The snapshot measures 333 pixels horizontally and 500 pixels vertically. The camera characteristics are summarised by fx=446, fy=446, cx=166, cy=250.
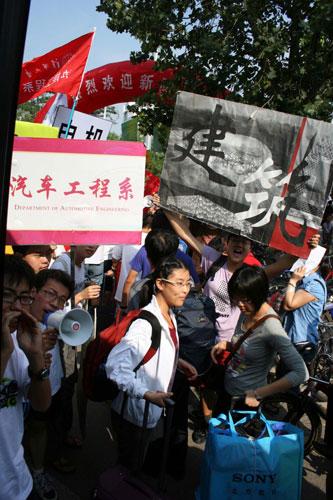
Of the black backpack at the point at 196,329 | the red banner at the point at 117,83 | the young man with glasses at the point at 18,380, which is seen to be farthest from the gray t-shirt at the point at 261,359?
the red banner at the point at 117,83

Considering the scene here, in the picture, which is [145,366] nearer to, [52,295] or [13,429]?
[52,295]

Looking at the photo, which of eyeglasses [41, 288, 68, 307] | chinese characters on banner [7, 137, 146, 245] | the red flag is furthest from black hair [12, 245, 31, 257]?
the red flag

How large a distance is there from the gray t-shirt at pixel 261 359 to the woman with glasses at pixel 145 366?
0.52 m

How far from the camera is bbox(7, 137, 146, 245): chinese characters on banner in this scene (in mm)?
2957

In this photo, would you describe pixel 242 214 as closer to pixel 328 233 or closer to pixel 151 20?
pixel 151 20

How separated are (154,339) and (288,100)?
4.50 m

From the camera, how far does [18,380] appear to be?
6.42ft

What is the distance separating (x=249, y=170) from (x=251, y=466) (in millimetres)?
2026

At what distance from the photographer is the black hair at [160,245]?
3602 millimetres

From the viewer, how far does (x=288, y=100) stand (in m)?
5.90

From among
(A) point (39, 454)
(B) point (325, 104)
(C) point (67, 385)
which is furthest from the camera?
(B) point (325, 104)

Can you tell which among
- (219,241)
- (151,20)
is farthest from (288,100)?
(219,241)

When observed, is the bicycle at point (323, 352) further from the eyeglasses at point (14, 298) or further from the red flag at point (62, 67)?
the red flag at point (62, 67)

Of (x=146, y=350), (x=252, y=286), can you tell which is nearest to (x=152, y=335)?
(x=146, y=350)
